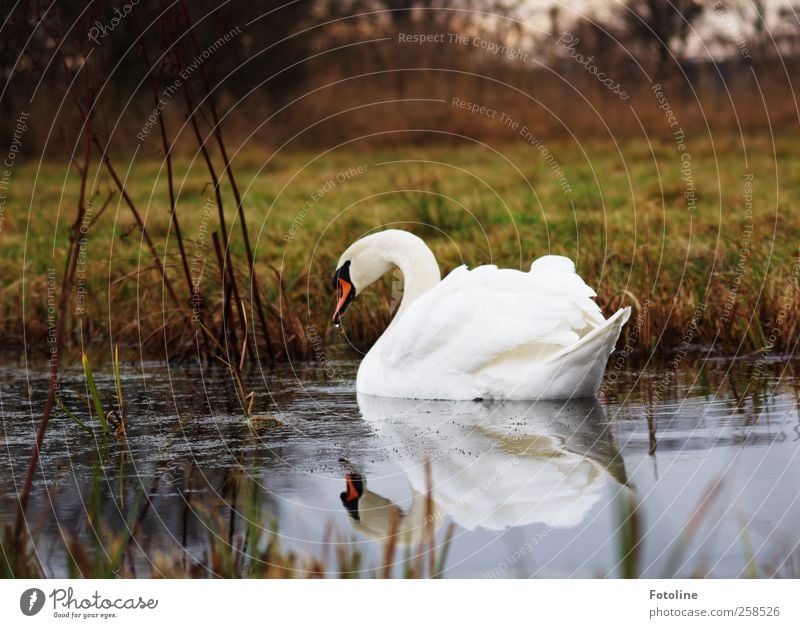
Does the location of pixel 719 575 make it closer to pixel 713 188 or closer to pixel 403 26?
pixel 713 188

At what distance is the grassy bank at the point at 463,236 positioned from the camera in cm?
880

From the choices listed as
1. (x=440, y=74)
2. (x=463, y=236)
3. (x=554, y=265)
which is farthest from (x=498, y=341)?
(x=440, y=74)

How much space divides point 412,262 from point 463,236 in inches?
130

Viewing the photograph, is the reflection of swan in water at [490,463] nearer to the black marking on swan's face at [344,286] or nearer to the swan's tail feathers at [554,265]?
the swan's tail feathers at [554,265]

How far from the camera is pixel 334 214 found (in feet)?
42.8

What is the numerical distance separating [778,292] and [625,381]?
1565mm

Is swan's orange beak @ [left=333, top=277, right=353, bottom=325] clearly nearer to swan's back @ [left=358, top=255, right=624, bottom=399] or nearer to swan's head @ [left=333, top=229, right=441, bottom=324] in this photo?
swan's head @ [left=333, top=229, right=441, bottom=324]

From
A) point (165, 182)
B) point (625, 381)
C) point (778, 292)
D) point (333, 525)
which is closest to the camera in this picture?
point (333, 525)

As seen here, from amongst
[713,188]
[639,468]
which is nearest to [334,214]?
[713,188]

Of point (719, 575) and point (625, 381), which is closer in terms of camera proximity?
point (719, 575)

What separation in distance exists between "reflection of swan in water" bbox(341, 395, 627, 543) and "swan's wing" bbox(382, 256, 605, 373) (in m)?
0.28

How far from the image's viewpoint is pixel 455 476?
5602 millimetres

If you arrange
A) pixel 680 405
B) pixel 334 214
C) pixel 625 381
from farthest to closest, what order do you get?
pixel 334 214, pixel 625 381, pixel 680 405
